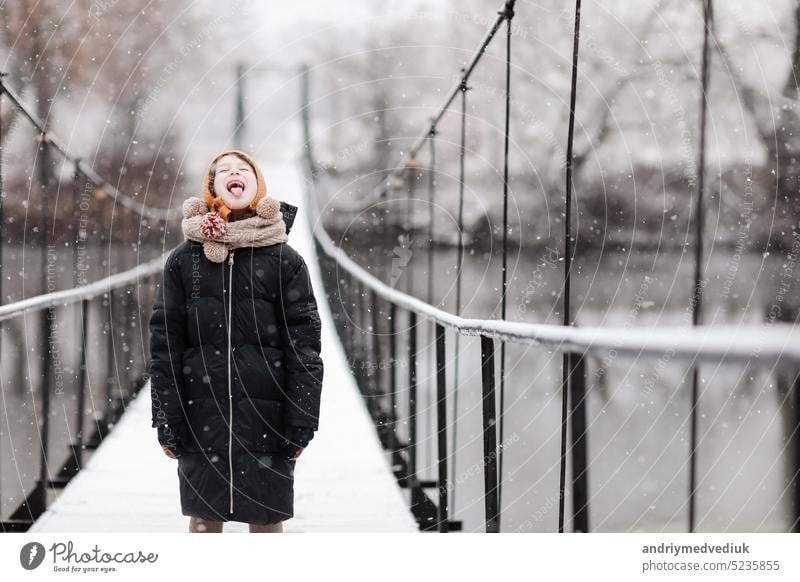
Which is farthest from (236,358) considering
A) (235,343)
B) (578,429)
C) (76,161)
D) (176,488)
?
(76,161)

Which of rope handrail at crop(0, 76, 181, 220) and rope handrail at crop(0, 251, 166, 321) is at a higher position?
rope handrail at crop(0, 76, 181, 220)

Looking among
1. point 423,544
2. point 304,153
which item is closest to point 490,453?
point 423,544

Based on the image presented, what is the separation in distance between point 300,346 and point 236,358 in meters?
0.11

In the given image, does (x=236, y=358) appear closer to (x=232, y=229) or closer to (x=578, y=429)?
(x=232, y=229)

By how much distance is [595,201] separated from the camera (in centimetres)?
1237

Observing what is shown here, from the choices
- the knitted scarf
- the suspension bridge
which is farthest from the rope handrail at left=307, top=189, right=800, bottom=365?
the knitted scarf

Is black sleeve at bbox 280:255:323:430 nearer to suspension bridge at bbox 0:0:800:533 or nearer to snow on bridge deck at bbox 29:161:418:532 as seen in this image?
suspension bridge at bbox 0:0:800:533

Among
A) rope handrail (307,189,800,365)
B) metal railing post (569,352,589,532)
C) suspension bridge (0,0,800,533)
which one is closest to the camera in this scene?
rope handrail (307,189,800,365)

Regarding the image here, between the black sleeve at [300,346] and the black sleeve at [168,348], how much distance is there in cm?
17

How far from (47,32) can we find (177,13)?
1382mm

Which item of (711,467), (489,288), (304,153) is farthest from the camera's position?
(489,288)

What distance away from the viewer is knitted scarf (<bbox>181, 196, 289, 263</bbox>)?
1.60m

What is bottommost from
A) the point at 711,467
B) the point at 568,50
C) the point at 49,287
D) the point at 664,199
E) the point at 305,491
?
the point at 711,467

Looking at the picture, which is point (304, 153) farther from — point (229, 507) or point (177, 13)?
point (229, 507)
